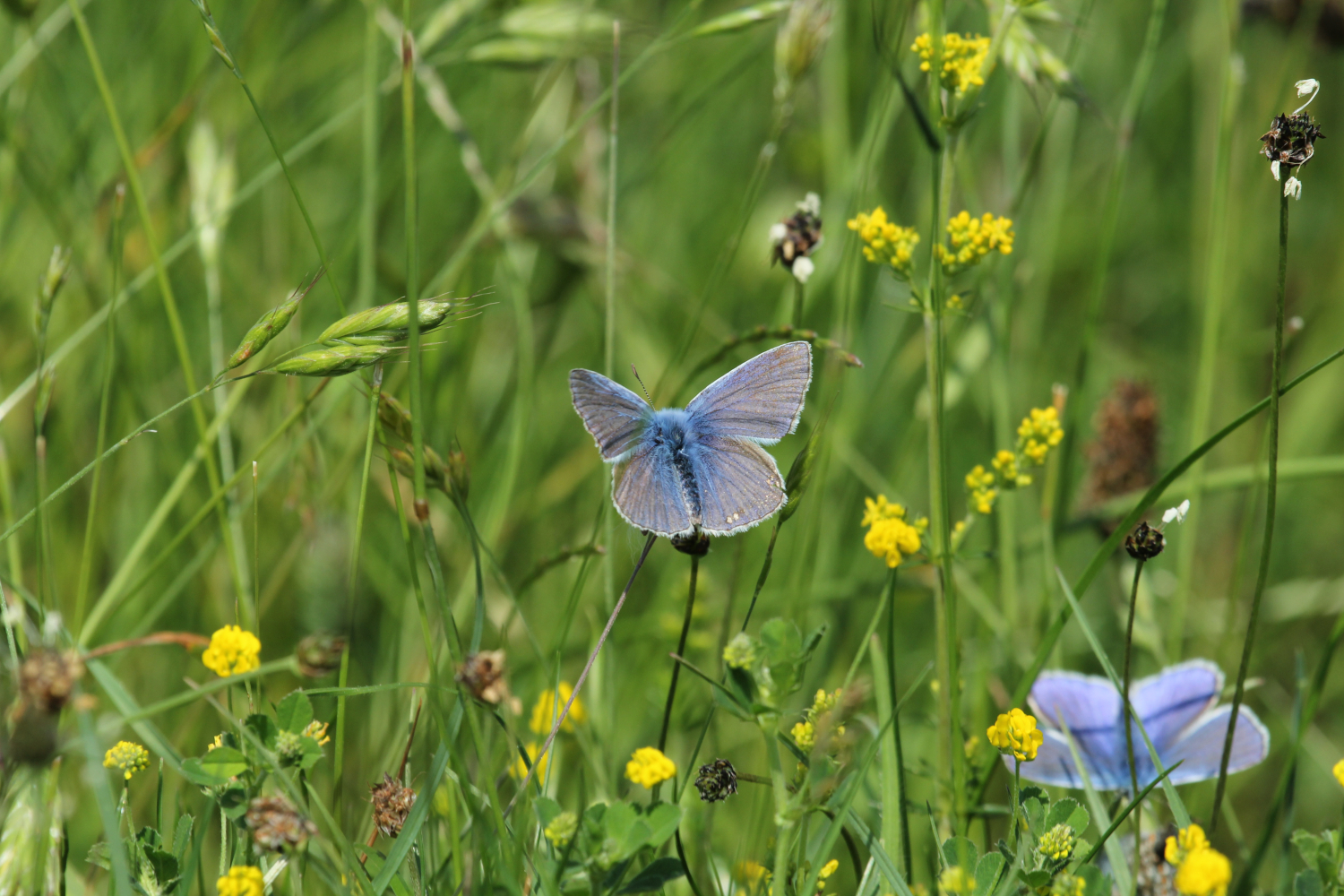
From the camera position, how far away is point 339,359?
135 cm

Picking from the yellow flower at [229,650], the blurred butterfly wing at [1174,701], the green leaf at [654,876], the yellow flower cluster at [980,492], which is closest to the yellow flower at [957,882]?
the green leaf at [654,876]

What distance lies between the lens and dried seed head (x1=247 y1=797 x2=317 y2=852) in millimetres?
1085

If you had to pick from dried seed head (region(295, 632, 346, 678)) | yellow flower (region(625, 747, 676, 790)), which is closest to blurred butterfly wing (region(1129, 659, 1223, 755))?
yellow flower (region(625, 747, 676, 790))

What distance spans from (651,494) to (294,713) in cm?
61

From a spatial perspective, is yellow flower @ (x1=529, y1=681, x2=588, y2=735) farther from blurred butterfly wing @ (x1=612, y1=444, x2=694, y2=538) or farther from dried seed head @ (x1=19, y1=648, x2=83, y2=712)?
dried seed head @ (x1=19, y1=648, x2=83, y2=712)

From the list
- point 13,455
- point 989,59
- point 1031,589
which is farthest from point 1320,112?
point 13,455

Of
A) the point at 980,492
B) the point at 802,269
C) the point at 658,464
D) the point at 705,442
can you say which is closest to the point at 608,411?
the point at 658,464

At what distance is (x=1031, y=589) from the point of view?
296cm

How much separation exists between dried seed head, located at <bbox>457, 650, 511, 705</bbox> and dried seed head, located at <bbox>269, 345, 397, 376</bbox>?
0.43 m

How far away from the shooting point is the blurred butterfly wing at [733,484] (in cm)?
169

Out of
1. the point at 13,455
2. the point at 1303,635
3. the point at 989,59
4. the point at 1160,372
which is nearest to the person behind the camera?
the point at 989,59

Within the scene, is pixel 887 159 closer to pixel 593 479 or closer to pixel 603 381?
pixel 593 479

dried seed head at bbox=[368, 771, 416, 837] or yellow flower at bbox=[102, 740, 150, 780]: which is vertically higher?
dried seed head at bbox=[368, 771, 416, 837]

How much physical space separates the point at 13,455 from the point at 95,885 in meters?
1.32
